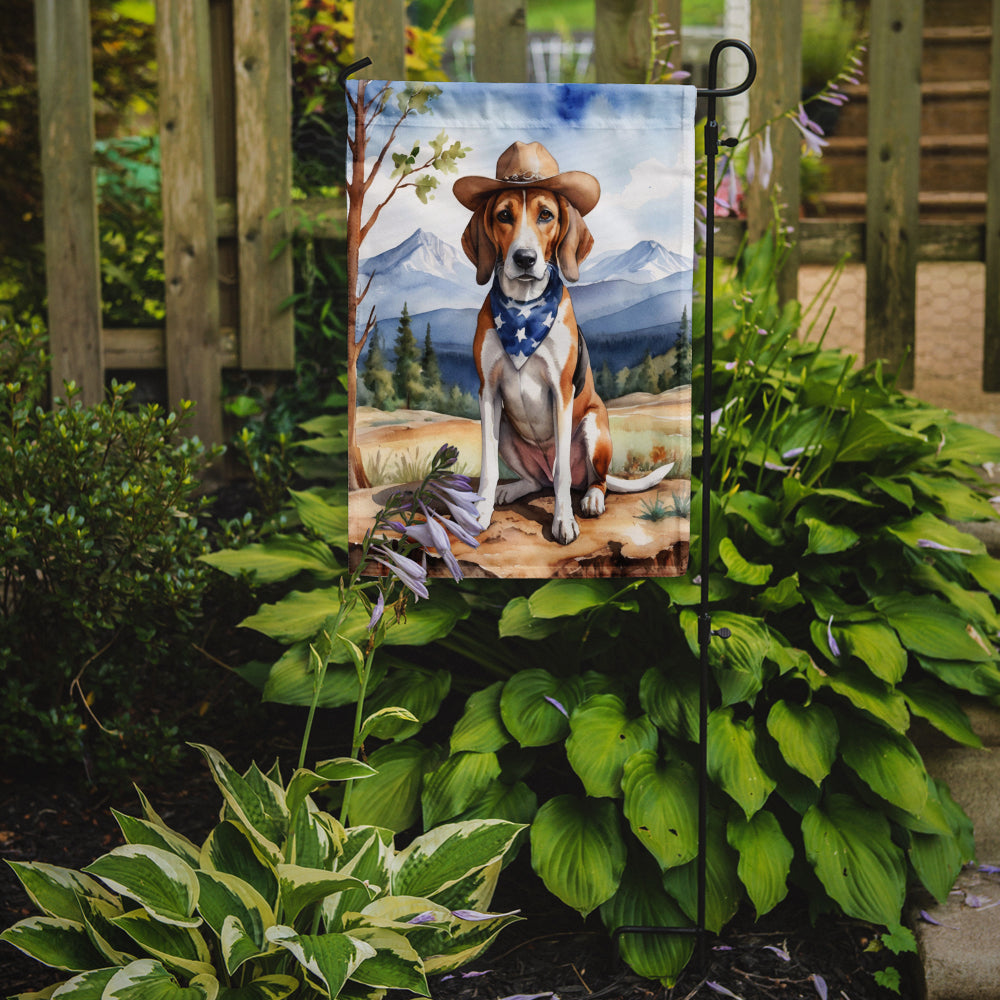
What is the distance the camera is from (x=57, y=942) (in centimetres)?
151

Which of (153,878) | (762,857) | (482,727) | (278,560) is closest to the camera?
(153,878)

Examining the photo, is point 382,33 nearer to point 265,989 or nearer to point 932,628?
point 932,628

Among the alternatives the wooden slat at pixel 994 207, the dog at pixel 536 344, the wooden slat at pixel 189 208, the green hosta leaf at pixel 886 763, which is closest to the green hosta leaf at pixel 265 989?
the dog at pixel 536 344

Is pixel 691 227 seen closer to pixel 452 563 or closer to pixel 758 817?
pixel 452 563

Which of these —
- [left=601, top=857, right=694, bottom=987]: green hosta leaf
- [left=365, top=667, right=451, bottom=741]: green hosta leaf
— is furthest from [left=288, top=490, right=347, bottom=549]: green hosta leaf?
[left=601, top=857, right=694, bottom=987]: green hosta leaf

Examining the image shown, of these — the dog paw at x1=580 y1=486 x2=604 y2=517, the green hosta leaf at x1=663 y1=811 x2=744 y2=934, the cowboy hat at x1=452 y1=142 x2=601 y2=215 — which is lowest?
the green hosta leaf at x1=663 y1=811 x2=744 y2=934

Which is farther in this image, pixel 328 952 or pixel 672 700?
pixel 672 700

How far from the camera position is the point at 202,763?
245 centimetres

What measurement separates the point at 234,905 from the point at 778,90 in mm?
2856

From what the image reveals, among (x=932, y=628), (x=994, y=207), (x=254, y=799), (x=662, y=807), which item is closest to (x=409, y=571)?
(x=254, y=799)

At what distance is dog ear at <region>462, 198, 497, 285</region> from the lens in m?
1.72

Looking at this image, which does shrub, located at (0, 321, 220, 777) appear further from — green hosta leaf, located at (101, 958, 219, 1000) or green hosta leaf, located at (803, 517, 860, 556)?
green hosta leaf, located at (803, 517, 860, 556)

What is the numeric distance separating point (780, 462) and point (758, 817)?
0.89 metres

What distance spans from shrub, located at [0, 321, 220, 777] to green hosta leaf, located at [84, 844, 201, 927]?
28.7 inches
